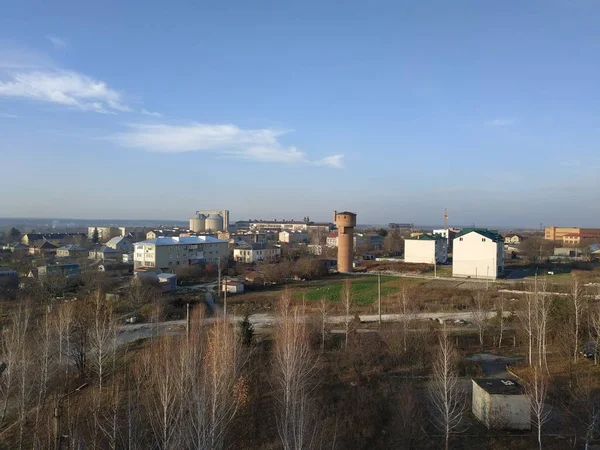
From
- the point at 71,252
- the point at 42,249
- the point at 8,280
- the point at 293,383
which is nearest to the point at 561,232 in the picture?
the point at 71,252

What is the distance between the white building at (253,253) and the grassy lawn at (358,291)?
42.1 ft

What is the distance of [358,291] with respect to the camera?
76.8 feet

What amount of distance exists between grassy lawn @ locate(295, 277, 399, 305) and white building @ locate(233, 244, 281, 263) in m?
12.8

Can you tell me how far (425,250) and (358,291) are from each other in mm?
13977

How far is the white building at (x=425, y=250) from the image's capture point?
1388 inches

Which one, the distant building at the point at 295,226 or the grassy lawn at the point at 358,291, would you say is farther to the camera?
the distant building at the point at 295,226

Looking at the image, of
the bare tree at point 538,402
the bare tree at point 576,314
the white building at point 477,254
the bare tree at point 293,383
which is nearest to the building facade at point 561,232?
the white building at point 477,254

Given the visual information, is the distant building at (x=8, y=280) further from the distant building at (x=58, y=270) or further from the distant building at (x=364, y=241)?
the distant building at (x=364, y=241)

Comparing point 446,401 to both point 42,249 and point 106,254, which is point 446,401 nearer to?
point 106,254

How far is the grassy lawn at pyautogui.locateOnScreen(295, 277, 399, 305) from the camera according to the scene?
70.1 feet

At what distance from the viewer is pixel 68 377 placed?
33.3 feet

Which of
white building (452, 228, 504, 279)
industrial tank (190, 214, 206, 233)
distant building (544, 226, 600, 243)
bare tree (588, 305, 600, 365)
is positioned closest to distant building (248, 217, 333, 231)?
industrial tank (190, 214, 206, 233)

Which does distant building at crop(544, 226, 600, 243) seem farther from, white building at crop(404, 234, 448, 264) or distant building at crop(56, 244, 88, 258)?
distant building at crop(56, 244, 88, 258)

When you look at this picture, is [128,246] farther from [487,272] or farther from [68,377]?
[68,377]
